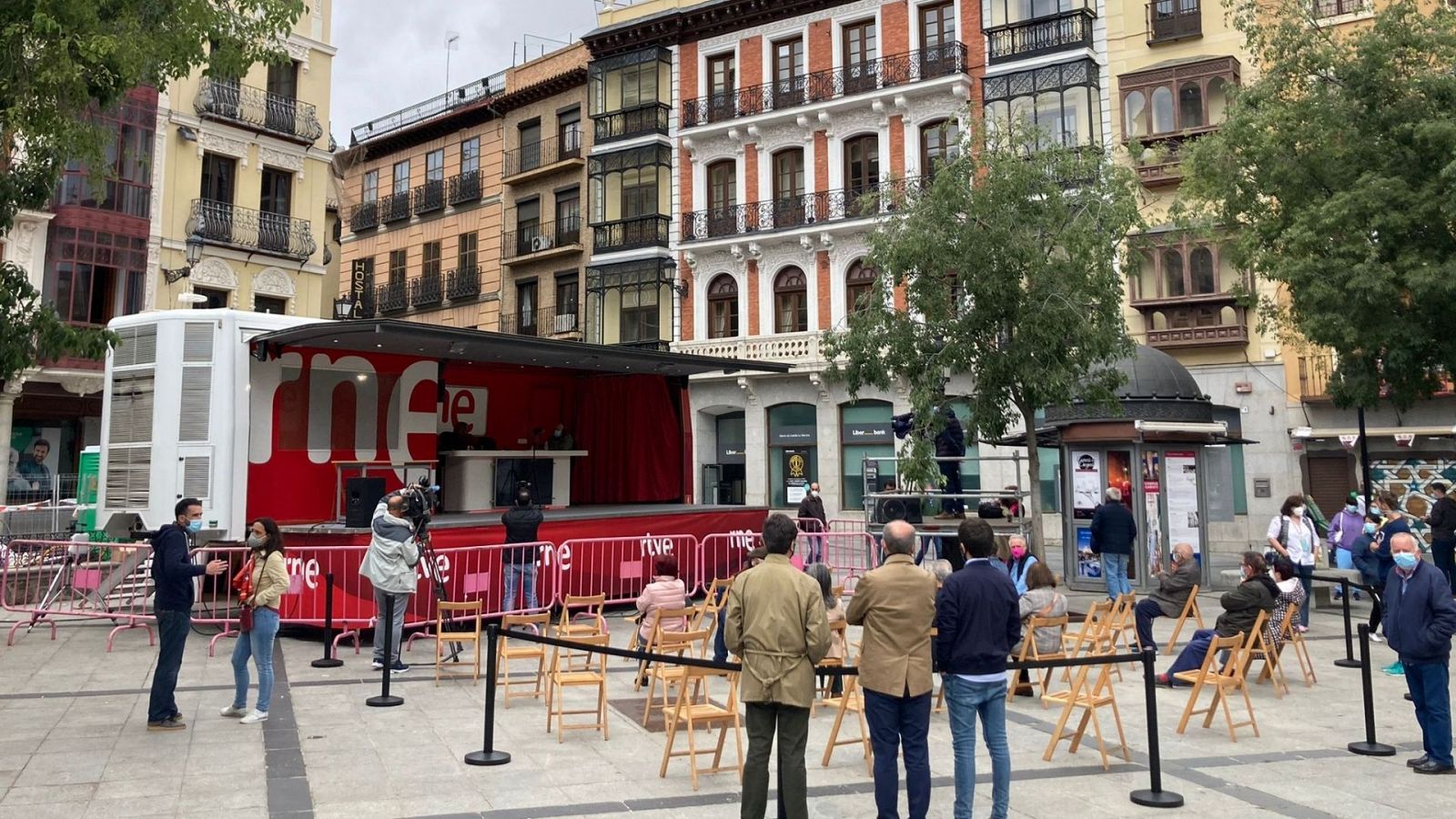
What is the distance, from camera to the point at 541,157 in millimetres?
37406

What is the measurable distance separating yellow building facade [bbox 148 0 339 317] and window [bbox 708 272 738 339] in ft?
40.0

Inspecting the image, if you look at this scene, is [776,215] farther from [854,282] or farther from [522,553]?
[522,553]

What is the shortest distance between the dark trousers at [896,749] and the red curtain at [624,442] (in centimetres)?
1773

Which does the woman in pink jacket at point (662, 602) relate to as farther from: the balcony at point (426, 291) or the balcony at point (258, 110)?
the balcony at point (426, 291)

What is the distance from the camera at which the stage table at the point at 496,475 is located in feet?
66.8

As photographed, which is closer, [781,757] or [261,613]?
[781,757]

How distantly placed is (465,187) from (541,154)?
3.80 m

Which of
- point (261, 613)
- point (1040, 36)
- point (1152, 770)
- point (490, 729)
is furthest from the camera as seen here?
point (1040, 36)

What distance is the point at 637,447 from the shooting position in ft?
78.3

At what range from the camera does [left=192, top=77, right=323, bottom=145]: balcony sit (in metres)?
29.0

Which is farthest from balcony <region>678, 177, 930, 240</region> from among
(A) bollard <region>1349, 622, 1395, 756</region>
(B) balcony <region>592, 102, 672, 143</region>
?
(A) bollard <region>1349, 622, 1395, 756</region>

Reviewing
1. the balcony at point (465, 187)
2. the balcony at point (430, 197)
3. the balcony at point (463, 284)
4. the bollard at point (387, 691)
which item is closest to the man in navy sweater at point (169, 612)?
the bollard at point (387, 691)

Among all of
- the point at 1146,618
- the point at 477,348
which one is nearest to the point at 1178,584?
the point at 1146,618

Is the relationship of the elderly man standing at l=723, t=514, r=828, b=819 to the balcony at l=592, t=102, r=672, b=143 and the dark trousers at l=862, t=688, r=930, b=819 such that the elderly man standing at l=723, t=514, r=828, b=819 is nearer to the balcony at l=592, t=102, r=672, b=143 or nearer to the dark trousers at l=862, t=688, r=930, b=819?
the dark trousers at l=862, t=688, r=930, b=819
